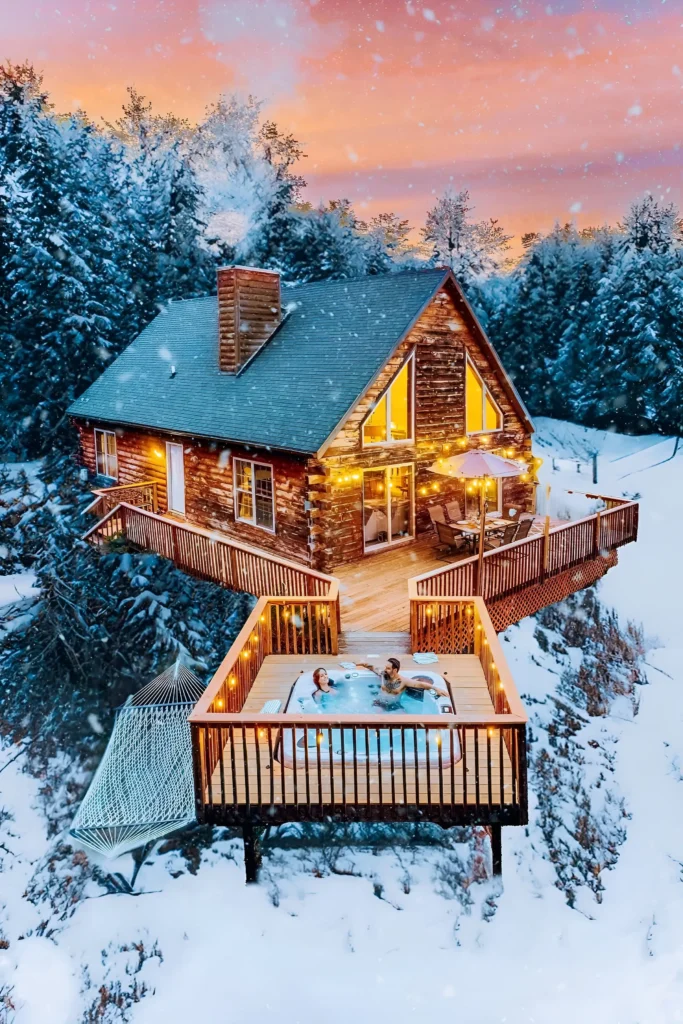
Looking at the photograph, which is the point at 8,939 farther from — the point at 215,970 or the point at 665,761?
the point at 665,761

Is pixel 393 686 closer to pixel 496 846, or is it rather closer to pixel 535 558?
pixel 496 846

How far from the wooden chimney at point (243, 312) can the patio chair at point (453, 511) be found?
6.25 meters

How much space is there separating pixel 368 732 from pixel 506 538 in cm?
826

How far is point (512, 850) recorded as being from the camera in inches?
552

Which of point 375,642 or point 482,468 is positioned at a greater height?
point 482,468

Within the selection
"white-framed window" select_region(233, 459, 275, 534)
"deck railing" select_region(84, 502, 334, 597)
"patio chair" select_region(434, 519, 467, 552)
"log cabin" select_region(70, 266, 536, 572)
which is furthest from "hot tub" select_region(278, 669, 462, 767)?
"white-framed window" select_region(233, 459, 275, 534)

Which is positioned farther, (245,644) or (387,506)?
(387,506)

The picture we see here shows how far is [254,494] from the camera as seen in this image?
1593cm

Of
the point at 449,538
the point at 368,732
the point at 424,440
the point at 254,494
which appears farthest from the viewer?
the point at 424,440

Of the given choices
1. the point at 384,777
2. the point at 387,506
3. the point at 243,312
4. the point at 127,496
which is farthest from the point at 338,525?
the point at 384,777

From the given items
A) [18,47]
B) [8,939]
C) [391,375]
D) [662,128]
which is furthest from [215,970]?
[662,128]

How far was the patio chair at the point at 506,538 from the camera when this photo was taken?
14.9 metres

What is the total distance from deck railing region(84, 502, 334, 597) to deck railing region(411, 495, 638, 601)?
2.15m

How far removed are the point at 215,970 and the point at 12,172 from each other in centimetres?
3023
